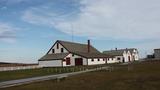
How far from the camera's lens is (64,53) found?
7669cm

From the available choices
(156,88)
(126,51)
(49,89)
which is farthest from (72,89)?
(126,51)

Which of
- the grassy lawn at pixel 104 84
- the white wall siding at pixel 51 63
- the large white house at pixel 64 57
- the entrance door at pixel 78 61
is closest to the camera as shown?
the grassy lawn at pixel 104 84

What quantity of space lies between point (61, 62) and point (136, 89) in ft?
173

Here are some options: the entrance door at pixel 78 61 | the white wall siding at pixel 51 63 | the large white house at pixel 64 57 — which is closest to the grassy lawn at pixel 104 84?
the white wall siding at pixel 51 63

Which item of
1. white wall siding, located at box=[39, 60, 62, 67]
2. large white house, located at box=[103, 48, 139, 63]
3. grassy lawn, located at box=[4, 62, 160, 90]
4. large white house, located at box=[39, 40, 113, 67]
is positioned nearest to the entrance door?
large white house, located at box=[39, 40, 113, 67]

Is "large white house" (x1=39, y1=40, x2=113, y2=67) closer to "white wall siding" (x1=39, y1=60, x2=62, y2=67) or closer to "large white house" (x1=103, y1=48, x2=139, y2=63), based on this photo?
"white wall siding" (x1=39, y1=60, x2=62, y2=67)

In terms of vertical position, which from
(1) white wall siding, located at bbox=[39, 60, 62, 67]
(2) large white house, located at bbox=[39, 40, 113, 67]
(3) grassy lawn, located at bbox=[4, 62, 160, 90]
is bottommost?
(3) grassy lawn, located at bbox=[4, 62, 160, 90]

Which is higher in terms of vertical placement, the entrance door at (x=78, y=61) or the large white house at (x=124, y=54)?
the large white house at (x=124, y=54)

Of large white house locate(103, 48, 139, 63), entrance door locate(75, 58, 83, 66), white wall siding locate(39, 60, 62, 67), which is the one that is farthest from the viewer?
large white house locate(103, 48, 139, 63)

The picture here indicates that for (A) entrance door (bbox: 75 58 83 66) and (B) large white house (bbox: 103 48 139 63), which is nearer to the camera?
(A) entrance door (bbox: 75 58 83 66)

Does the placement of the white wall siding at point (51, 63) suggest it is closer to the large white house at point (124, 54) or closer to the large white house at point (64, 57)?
the large white house at point (64, 57)

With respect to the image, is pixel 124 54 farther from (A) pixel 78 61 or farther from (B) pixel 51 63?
(B) pixel 51 63

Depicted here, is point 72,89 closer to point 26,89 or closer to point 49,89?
point 49,89

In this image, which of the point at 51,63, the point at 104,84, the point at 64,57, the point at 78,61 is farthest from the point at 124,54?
the point at 104,84
